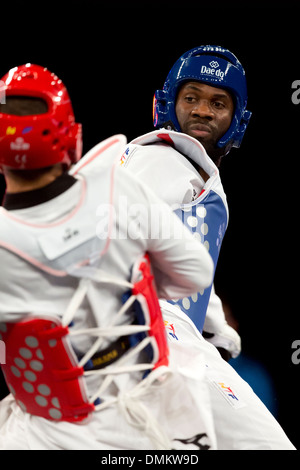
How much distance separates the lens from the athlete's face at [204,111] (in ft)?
9.09

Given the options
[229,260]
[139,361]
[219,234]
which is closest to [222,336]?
[219,234]

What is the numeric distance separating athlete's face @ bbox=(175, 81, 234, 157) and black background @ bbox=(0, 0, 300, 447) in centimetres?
90

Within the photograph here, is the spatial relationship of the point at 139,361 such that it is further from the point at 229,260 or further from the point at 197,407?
the point at 229,260

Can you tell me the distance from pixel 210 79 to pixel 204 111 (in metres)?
0.13

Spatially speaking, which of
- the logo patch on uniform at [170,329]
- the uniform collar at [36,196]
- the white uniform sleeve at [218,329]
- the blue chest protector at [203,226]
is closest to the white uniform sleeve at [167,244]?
the uniform collar at [36,196]

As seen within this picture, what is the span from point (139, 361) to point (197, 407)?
0.18m

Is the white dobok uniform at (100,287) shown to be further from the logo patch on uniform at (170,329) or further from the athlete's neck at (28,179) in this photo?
the logo patch on uniform at (170,329)

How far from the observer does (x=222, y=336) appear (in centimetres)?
→ 296

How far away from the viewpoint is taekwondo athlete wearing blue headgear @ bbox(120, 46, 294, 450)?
1.90 meters

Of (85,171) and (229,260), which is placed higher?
(85,171)

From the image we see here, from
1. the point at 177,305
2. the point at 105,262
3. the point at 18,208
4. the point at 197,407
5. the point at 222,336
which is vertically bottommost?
the point at 222,336

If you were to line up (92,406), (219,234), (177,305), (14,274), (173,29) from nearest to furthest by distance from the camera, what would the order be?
(14,274) < (92,406) < (177,305) < (219,234) < (173,29)

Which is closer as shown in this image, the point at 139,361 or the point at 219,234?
the point at 139,361

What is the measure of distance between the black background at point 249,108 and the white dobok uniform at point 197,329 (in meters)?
1.01
